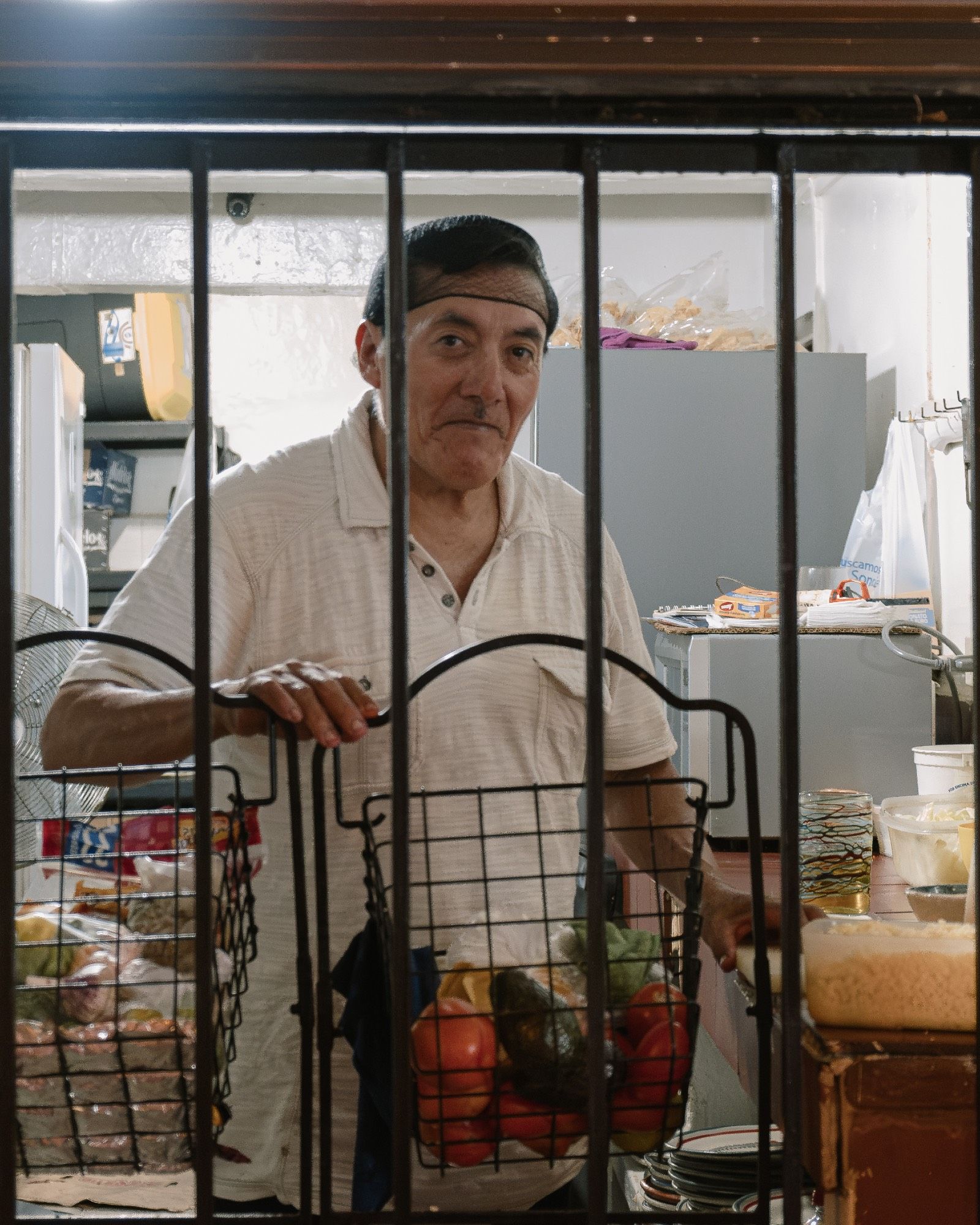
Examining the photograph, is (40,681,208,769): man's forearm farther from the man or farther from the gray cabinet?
the gray cabinet

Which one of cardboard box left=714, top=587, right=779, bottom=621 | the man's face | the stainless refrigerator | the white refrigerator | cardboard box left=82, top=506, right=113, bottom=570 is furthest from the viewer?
cardboard box left=82, top=506, right=113, bottom=570

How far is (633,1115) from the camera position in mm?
631

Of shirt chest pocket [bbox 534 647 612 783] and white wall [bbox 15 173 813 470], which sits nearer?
shirt chest pocket [bbox 534 647 612 783]

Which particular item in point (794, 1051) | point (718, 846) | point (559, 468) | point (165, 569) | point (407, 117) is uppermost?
point (559, 468)

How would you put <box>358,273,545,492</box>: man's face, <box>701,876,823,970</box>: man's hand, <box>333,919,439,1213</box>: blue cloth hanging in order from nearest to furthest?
<box>333,919,439,1213</box>: blue cloth hanging, <box>701,876,823,970</box>: man's hand, <box>358,273,545,492</box>: man's face

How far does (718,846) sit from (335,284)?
2.66 meters

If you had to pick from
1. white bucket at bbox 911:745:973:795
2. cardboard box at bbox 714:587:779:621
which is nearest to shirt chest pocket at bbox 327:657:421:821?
white bucket at bbox 911:745:973:795

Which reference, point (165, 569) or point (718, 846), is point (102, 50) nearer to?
point (165, 569)

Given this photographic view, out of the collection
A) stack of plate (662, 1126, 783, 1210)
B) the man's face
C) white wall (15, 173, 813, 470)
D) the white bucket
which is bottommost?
stack of plate (662, 1126, 783, 1210)

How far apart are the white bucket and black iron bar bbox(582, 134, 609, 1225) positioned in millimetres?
1776

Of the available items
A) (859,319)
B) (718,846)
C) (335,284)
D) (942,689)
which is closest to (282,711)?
(718,846)

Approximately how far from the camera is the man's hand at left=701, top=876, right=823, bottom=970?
86 cm

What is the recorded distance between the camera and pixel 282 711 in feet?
1.98

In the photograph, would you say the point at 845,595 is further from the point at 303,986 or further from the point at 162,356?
the point at 162,356
